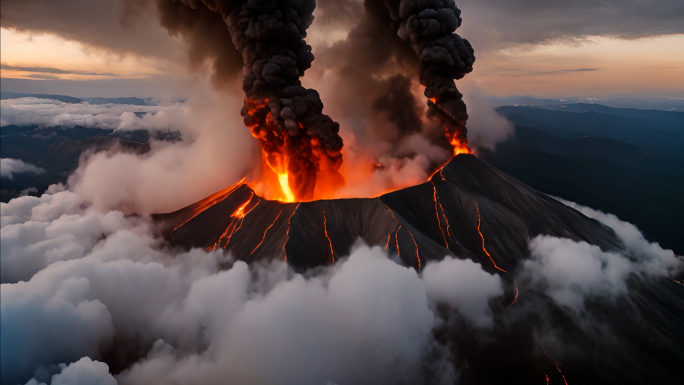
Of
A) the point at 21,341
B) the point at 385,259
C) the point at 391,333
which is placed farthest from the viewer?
the point at 385,259

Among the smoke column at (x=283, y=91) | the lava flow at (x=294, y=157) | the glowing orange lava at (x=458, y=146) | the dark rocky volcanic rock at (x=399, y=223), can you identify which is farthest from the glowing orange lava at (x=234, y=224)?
the glowing orange lava at (x=458, y=146)

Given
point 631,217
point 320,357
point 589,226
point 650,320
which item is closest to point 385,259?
point 320,357

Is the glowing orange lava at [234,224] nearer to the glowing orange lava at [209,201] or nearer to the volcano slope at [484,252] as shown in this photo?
the volcano slope at [484,252]

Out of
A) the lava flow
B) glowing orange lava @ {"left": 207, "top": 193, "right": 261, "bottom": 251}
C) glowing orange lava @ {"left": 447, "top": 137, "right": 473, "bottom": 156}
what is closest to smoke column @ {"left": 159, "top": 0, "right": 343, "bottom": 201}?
the lava flow

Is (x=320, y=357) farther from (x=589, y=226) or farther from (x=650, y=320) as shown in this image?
(x=589, y=226)

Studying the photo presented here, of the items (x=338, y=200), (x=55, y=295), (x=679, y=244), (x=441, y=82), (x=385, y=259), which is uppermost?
(x=441, y=82)
